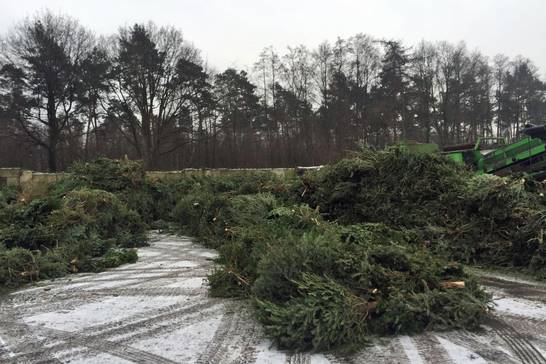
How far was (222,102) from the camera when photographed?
3148cm

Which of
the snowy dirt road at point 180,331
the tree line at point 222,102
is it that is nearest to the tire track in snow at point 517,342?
the snowy dirt road at point 180,331

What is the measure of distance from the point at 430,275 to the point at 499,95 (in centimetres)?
4278

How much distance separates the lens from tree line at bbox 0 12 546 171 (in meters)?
25.8

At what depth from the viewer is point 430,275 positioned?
12.2 ft

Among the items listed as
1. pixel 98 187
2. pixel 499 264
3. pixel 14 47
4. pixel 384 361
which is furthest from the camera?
pixel 14 47

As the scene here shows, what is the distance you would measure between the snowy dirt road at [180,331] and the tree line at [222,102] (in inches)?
917

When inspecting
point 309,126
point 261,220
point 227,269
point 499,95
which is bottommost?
point 227,269

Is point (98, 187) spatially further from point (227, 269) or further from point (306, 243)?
point (306, 243)

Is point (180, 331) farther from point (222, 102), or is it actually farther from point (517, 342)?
point (222, 102)

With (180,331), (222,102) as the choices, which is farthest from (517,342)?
(222,102)

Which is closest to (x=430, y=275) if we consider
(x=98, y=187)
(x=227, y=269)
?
(x=227, y=269)

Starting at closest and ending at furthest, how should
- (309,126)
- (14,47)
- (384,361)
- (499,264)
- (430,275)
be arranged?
(384,361)
(430,275)
(499,264)
(14,47)
(309,126)

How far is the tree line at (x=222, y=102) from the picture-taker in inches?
1014

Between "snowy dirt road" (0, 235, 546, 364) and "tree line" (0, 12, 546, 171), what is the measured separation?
23292 millimetres
